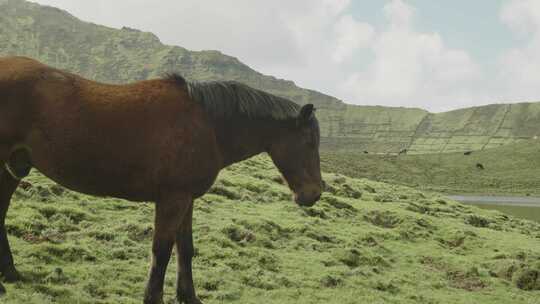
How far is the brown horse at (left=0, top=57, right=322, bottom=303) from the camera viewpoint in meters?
6.43

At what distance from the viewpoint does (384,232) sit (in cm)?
2170

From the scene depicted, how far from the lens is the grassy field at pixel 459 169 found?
133750 millimetres

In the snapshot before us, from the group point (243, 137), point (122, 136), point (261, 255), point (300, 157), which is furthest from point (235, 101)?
point (261, 255)

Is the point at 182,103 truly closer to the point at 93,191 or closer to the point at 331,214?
the point at 93,191

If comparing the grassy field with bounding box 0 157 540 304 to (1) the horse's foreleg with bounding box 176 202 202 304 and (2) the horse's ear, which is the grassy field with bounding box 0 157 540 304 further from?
(2) the horse's ear

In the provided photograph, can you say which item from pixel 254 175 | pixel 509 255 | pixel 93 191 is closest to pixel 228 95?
pixel 93 191

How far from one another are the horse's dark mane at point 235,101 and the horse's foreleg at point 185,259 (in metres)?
1.54

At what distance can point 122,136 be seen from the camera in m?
6.54

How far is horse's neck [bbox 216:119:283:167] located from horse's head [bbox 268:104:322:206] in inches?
6.6

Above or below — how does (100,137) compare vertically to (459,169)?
above

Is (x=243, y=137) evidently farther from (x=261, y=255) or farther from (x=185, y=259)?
(x=261, y=255)

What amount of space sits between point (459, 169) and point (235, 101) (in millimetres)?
168368

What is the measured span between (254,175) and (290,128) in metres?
24.5

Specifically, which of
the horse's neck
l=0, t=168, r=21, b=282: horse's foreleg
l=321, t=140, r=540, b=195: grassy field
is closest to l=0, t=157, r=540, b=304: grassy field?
l=0, t=168, r=21, b=282: horse's foreleg
